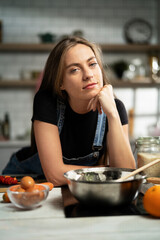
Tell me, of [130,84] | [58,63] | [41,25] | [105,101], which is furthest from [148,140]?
[41,25]

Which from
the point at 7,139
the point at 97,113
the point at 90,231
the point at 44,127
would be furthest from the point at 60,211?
the point at 7,139

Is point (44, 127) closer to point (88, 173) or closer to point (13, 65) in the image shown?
point (88, 173)

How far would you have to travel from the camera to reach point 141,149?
4.70ft

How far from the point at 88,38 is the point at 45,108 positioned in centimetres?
294

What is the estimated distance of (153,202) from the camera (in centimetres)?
96

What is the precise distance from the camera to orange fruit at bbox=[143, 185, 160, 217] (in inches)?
37.4

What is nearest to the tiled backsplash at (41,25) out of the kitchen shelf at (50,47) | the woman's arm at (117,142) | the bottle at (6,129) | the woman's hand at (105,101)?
the kitchen shelf at (50,47)

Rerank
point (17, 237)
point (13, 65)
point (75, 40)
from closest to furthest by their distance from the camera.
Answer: point (17, 237)
point (75, 40)
point (13, 65)

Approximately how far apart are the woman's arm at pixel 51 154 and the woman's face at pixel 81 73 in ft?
0.83

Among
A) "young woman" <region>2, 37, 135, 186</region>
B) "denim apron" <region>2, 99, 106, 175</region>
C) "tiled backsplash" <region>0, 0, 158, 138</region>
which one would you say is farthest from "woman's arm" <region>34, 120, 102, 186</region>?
"tiled backsplash" <region>0, 0, 158, 138</region>

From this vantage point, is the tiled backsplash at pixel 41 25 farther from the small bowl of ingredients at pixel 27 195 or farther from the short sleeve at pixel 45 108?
the small bowl of ingredients at pixel 27 195

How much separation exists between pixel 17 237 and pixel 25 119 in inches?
149

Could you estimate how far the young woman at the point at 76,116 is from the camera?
1.65 metres

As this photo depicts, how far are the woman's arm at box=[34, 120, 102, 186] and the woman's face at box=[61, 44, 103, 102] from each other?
0.25 m
